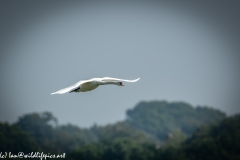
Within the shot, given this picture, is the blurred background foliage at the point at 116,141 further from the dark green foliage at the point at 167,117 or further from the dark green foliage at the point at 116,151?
the dark green foliage at the point at 167,117

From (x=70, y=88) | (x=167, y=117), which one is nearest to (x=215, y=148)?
(x=70, y=88)

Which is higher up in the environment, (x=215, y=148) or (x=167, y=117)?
(x=167, y=117)

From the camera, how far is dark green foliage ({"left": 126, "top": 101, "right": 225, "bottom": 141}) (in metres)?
150

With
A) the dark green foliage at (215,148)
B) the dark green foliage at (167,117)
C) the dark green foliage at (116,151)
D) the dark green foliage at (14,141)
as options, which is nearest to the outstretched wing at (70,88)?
the dark green foliage at (14,141)

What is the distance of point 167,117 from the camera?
162000 mm

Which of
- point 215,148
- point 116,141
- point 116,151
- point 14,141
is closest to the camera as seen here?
point 215,148

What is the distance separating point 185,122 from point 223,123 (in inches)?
2396

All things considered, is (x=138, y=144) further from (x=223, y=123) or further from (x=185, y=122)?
(x=185, y=122)

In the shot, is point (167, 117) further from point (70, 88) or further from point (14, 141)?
point (70, 88)

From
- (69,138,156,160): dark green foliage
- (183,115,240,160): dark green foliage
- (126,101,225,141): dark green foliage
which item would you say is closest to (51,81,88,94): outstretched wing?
(69,138,156,160): dark green foliage

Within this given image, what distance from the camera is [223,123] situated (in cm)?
9138

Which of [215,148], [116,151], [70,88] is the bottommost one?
[70,88]

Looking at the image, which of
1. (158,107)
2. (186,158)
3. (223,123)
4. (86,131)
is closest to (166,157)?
(186,158)

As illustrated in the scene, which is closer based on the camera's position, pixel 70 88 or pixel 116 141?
pixel 70 88
